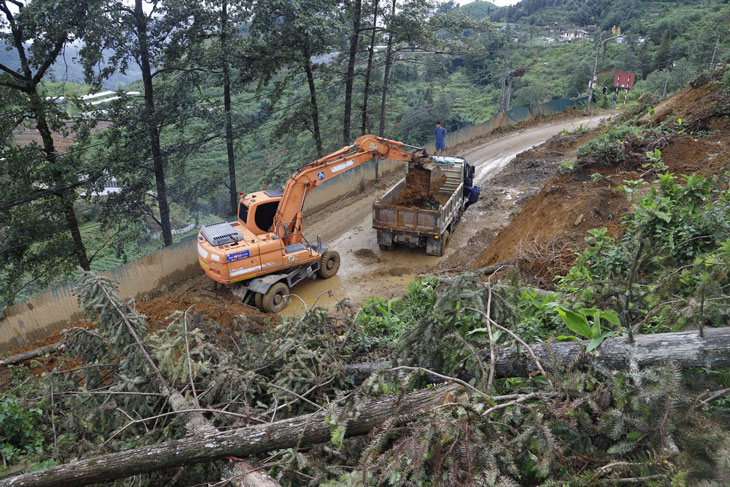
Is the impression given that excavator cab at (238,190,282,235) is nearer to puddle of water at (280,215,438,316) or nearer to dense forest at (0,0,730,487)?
puddle of water at (280,215,438,316)

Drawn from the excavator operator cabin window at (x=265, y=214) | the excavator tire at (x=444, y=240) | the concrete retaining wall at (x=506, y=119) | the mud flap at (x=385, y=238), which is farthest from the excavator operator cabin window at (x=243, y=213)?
the concrete retaining wall at (x=506, y=119)

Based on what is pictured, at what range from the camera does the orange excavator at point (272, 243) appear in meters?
10.9

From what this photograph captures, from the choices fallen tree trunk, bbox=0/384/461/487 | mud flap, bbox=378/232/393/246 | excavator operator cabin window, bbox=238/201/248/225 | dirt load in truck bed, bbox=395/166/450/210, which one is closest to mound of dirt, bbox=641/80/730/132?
dirt load in truck bed, bbox=395/166/450/210

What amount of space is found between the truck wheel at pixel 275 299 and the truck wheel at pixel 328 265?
1428mm

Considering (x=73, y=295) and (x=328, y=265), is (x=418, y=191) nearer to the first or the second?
(x=328, y=265)

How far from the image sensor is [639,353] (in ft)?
10.3

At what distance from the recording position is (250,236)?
11469 millimetres

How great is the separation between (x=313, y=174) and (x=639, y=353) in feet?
31.4

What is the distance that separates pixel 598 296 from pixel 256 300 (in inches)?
340

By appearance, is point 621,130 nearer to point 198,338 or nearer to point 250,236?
point 250,236

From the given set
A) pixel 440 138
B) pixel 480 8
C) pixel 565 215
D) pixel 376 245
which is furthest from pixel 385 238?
pixel 480 8

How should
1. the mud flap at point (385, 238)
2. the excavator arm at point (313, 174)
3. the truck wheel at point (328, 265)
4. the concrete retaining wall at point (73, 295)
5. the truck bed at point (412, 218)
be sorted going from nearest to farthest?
the concrete retaining wall at point (73, 295), the excavator arm at point (313, 174), the truck wheel at point (328, 265), the truck bed at point (412, 218), the mud flap at point (385, 238)

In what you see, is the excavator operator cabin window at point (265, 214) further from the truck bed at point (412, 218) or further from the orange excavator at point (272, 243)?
the truck bed at point (412, 218)

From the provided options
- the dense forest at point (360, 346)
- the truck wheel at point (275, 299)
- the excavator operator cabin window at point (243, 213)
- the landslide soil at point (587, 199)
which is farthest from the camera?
the excavator operator cabin window at point (243, 213)
